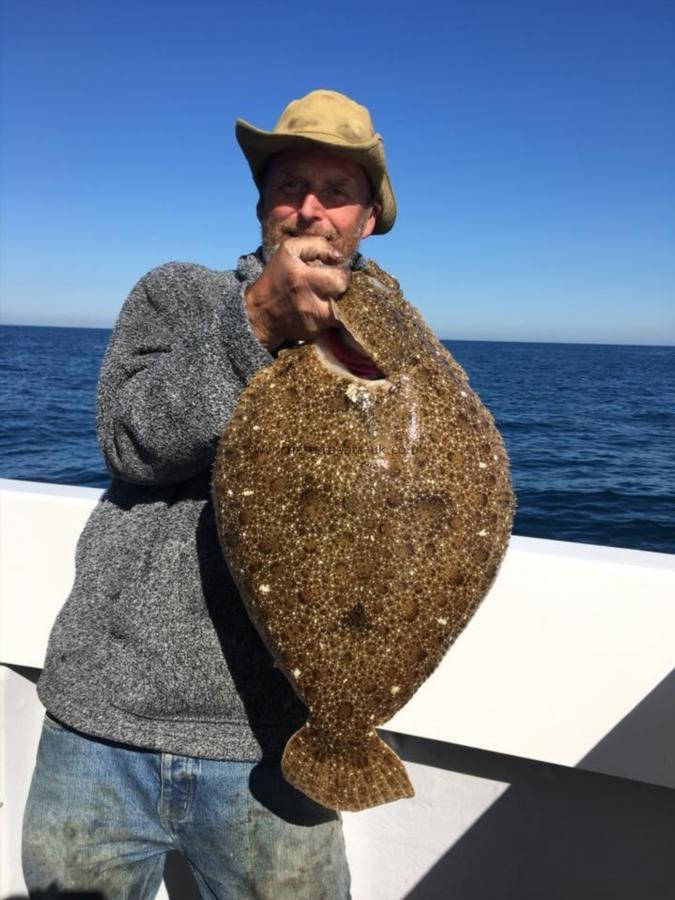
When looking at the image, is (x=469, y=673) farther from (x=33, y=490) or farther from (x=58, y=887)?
(x=33, y=490)

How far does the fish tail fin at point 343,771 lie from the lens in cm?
172

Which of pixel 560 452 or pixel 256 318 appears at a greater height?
pixel 256 318

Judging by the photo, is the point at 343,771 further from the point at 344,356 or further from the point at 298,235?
the point at 298,235

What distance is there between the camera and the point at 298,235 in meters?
2.08

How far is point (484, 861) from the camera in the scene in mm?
3262

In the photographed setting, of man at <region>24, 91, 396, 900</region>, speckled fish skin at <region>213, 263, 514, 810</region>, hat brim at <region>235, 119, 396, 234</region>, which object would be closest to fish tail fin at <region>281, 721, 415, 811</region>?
speckled fish skin at <region>213, 263, 514, 810</region>

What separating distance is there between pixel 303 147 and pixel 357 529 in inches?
45.2

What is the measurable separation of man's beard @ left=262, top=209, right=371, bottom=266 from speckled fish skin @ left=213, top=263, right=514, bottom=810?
34 cm

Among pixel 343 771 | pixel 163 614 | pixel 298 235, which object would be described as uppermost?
pixel 298 235

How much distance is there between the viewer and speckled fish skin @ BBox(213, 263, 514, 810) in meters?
1.69

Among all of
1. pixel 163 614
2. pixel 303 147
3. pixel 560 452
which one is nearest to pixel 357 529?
pixel 163 614

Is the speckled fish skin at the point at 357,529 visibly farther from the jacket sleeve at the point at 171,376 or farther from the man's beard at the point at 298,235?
the man's beard at the point at 298,235

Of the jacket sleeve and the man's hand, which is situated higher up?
the man's hand

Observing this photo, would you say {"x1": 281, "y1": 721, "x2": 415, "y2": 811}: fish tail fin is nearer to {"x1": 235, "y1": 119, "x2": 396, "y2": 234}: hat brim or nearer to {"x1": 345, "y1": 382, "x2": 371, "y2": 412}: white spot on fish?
{"x1": 345, "y1": 382, "x2": 371, "y2": 412}: white spot on fish
